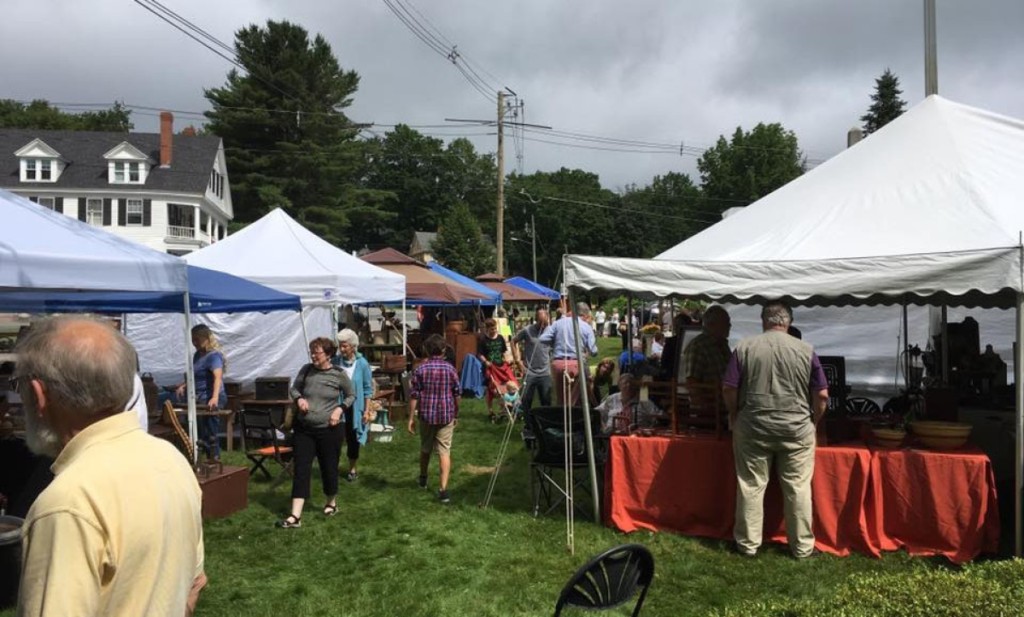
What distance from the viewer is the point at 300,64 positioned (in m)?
44.2

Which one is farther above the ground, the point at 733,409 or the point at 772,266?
the point at 772,266

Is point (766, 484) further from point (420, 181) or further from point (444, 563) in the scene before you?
point (420, 181)

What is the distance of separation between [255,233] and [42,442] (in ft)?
33.8

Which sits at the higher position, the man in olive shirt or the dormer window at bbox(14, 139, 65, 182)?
the dormer window at bbox(14, 139, 65, 182)

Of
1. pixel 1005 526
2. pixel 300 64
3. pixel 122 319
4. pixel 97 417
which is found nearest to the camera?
pixel 97 417

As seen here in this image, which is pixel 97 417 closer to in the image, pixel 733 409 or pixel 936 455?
pixel 733 409

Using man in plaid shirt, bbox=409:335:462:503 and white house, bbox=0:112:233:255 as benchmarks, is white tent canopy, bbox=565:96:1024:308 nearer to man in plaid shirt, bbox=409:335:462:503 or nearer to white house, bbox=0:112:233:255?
man in plaid shirt, bbox=409:335:462:503

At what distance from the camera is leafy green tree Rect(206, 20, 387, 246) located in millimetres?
43375

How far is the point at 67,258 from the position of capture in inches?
189

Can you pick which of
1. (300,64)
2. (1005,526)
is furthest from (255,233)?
(300,64)

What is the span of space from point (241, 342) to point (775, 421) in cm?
987

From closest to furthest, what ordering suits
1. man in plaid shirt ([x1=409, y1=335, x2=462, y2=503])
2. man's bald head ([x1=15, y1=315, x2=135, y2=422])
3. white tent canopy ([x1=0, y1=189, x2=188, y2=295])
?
man's bald head ([x1=15, y1=315, x2=135, y2=422]), white tent canopy ([x1=0, y1=189, x2=188, y2=295]), man in plaid shirt ([x1=409, y1=335, x2=462, y2=503])

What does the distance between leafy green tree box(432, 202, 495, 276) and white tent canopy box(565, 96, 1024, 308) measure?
2229 inches

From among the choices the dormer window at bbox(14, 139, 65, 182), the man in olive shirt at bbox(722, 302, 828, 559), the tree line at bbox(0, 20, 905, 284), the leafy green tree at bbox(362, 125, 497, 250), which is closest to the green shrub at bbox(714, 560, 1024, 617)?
the man in olive shirt at bbox(722, 302, 828, 559)
